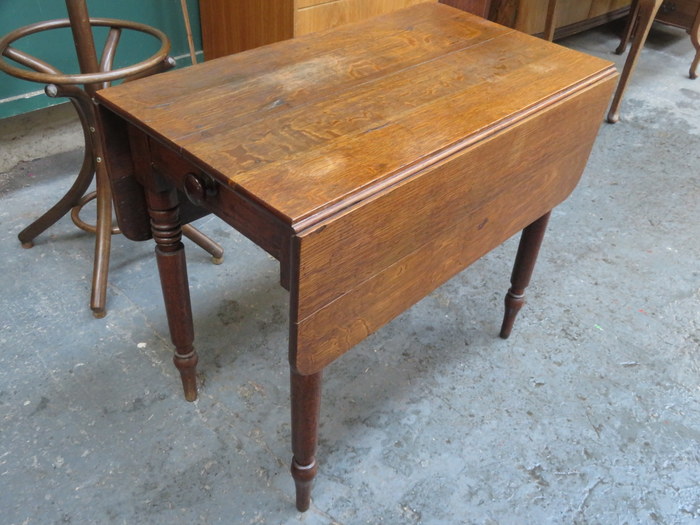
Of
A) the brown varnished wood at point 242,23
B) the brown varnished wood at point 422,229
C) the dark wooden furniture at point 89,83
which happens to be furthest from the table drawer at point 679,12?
the dark wooden furniture at point 89,83

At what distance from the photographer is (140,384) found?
157cm

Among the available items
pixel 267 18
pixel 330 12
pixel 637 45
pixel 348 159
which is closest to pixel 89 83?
pixel 348 159

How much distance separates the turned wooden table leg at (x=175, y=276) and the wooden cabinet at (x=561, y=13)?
271 centimetres

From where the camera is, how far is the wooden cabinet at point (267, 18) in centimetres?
234

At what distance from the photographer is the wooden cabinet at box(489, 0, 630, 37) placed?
11.1ft

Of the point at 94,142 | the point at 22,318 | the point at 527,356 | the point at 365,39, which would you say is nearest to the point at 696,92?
the point at 527,356

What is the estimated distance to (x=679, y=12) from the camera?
3.84 metres

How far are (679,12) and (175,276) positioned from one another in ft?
12.6

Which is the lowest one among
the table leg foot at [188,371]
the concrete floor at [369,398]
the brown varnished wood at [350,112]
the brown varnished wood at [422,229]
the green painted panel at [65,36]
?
the concrete floor at [369,398]

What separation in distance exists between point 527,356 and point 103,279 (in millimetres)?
1224

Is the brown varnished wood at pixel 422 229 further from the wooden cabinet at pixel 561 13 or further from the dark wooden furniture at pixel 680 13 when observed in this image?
the dark wooden furniture at pixel 680 13

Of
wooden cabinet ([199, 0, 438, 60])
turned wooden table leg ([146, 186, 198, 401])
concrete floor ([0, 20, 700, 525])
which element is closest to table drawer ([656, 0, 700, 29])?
wooden cabinet ([199, 0, 438, 60])

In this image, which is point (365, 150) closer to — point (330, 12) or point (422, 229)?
point (422, 229)

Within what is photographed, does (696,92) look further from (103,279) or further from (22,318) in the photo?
(22,318)
